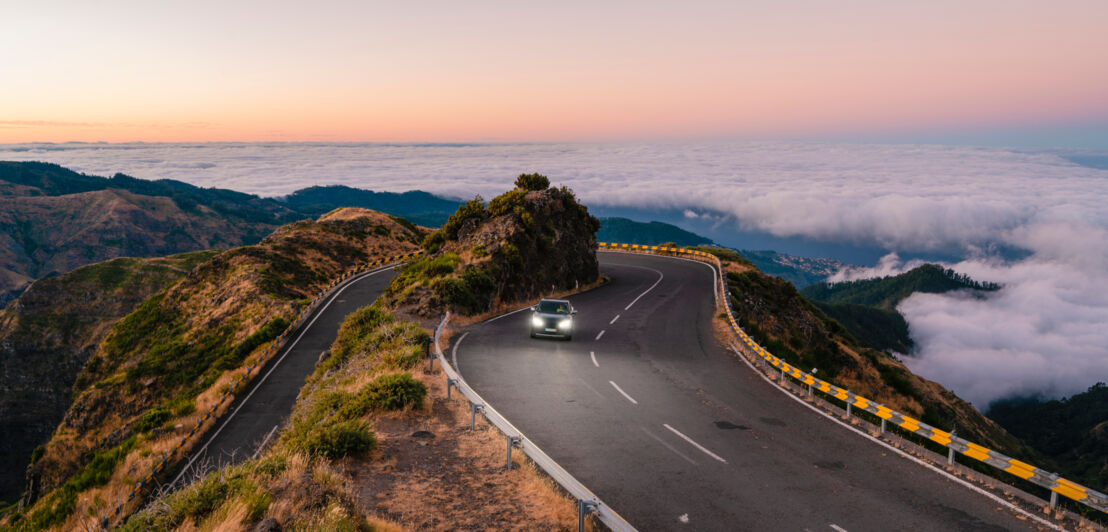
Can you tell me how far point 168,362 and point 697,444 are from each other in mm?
50887

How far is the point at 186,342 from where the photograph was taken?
1922 inches

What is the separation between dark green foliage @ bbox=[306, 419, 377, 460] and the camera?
964 centimetres

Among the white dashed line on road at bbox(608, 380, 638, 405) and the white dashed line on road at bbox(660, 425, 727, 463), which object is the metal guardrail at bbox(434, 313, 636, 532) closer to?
the white dashed line on road at bbox(660, 425, 727, 463)

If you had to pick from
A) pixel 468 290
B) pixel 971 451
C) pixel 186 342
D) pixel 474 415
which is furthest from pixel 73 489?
pixel 971 451

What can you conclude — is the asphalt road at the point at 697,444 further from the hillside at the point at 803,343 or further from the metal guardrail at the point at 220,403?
the hillside at the point at 803,343

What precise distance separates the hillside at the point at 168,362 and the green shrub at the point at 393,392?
15841 millimetres

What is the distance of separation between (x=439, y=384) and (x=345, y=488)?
7522 millimetres

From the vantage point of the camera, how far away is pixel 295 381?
98.9 feet

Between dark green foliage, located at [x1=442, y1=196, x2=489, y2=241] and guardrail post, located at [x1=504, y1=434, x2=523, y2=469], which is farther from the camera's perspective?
dark green foliage, located at [x1=442, y1=196, x2=489, y2=241]

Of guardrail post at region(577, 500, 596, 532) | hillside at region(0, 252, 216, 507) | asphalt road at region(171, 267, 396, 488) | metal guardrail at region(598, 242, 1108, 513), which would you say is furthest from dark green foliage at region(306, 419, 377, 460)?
hillside at region(0, 252, 216, 507)

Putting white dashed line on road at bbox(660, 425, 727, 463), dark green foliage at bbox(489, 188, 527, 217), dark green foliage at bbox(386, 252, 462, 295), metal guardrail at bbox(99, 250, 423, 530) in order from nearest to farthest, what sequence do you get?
white dashed line on road at bbox(660, 425, 727, 463) < metal guardrail at bbox(99, 250, 423, 530) < dark green foliage at bbox(386, 252, 462, 295) < dark green foliage at bbox(489, 188, 527, 217)

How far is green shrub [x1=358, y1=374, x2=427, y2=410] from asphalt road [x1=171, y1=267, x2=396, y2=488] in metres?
5.44

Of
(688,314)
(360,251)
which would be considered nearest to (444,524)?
(688,314)

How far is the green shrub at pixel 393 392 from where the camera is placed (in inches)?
501
